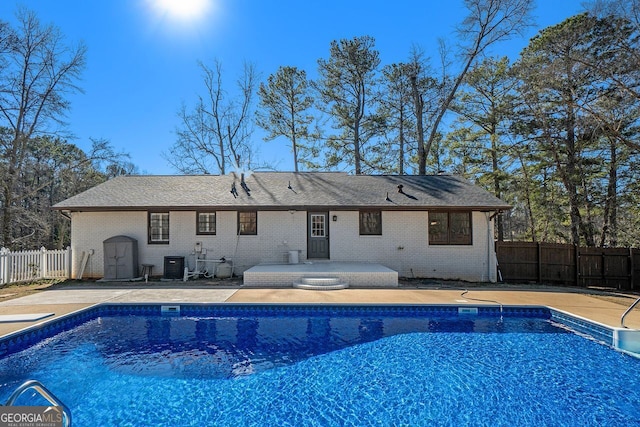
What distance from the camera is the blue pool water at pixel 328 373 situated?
3.76 m

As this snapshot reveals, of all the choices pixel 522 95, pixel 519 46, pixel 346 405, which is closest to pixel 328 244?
pixel 346 405

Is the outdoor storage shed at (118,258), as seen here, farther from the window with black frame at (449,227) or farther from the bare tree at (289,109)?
the bare tree at (289,109)

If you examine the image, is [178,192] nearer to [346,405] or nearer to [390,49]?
[346,405]

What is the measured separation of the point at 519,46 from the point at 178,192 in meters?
19.0

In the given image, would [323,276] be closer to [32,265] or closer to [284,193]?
[284,193]

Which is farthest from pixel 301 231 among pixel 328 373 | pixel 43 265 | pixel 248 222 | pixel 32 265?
pixel 32 265

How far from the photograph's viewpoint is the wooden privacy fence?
12.2m

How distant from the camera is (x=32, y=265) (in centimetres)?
1103

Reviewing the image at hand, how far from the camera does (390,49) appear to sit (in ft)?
65.7

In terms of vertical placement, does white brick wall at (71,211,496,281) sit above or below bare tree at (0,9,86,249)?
below

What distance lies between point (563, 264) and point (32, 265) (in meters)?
19.7

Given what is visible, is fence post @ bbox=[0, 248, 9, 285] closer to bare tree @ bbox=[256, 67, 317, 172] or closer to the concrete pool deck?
the concrete pool deck

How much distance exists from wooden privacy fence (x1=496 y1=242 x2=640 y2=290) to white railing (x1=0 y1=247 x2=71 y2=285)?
16.5 m

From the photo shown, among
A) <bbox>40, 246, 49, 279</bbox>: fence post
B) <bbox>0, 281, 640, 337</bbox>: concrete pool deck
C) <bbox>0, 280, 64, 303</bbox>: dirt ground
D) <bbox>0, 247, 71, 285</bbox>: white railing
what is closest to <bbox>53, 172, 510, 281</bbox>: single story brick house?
<bbox>0, 247, 71, 285</bbox>: white railing
